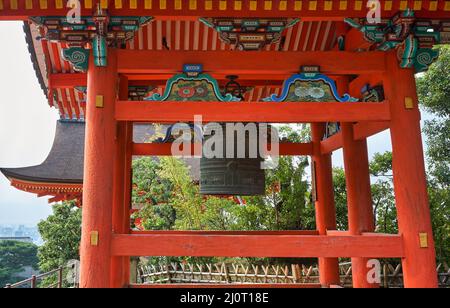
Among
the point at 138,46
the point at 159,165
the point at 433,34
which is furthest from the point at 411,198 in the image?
the point at 159,165

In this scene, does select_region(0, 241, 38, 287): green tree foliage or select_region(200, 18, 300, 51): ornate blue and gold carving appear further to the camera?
select_region(0, 241, 38, 287): green tree foliage

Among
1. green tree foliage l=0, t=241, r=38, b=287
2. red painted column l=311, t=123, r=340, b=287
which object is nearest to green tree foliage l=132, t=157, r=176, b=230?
red painted column l=311, t=123, r=340, b=287

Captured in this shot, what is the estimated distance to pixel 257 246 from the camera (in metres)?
4.00

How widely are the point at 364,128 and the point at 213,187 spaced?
2.29 meters

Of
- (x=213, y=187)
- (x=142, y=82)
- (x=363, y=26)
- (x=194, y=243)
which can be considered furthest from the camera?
(x=142, y=82)

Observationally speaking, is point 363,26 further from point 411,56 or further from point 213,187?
point 213,187

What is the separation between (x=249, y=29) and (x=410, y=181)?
2365mm

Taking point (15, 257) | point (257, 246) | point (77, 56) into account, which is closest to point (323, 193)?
point (257, 246)

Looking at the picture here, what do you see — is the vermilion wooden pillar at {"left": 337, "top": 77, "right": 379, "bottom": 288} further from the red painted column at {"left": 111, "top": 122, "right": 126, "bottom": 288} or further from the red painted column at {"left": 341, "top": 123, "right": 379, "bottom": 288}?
the red painted column at {"left": 111, "top": 122, "right": 126, "bottom": 288}

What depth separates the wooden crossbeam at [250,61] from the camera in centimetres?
446

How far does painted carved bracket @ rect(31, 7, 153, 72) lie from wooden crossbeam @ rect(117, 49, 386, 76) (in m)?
0.20

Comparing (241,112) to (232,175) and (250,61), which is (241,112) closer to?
(250,61)

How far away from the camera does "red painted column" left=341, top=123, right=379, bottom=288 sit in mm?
5781

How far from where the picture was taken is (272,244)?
4016mm
